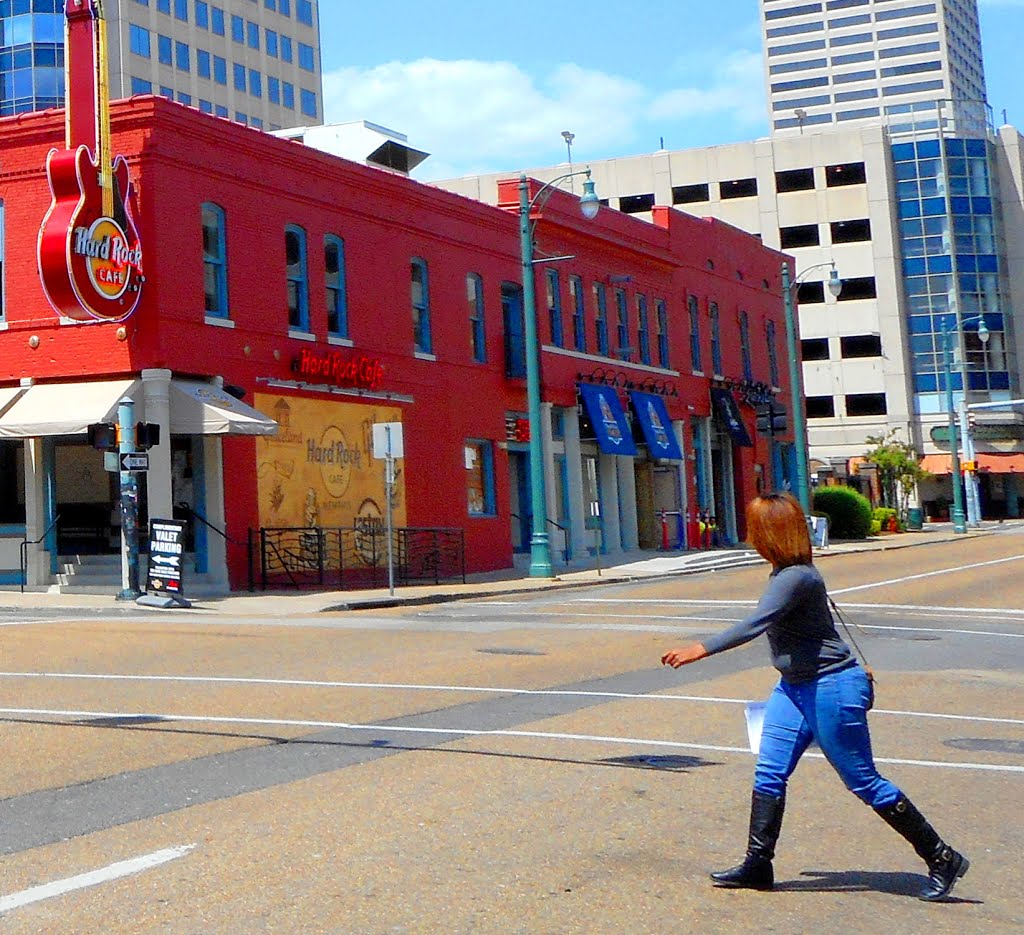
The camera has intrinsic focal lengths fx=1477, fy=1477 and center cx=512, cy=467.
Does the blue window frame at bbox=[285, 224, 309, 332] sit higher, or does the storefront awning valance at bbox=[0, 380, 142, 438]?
the blue window frame at bbox=[285, 224, 309, 332]

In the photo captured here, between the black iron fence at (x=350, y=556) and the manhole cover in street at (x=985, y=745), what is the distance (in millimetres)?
18761

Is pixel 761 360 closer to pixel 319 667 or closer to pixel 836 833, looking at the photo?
pixel 319 667

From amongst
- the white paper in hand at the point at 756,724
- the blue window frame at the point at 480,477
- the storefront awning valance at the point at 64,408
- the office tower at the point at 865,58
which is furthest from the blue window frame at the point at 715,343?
the office tower at the point at 865,58

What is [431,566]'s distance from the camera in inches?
1267

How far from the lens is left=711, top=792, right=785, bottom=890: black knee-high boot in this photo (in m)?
6.02

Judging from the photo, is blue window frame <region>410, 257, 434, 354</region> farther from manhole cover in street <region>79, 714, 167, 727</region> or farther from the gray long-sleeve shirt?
the gray long-sleeve shirt

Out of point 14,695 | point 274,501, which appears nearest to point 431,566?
point 274,501

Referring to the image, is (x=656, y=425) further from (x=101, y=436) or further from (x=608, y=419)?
(x=101, y=436)

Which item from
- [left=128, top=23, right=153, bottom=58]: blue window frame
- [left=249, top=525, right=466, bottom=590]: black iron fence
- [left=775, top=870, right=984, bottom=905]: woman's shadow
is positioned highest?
[left=128, top=23, right=153, bottom=58]: blue window frame

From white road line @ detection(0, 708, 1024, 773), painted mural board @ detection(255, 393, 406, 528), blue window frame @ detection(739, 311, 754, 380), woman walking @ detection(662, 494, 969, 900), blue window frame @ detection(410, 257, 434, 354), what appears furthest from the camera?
blue window frame @ detection(739, 311, 754, 380)

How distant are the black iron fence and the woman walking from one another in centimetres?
2205

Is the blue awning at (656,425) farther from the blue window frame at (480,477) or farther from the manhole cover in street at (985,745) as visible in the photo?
the manhole cover in street at (985,745)

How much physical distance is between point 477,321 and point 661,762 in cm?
2767

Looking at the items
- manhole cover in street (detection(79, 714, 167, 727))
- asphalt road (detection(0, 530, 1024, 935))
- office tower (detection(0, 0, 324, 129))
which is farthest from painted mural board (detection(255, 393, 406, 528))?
office tower (detection(0, 0, 324, 129))
